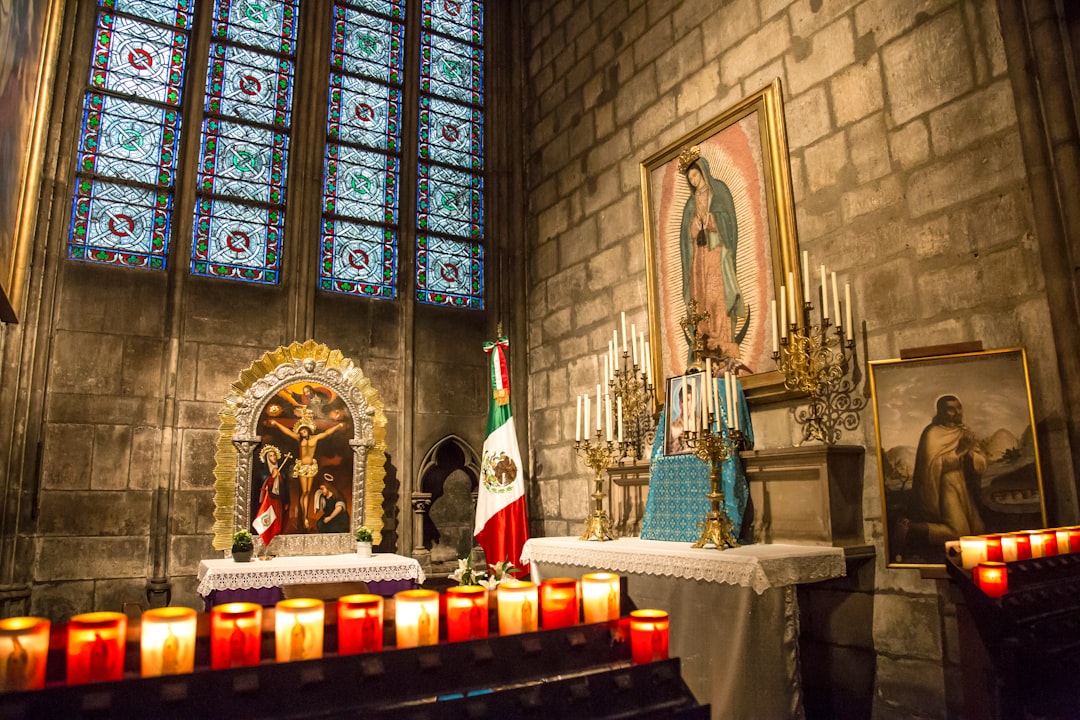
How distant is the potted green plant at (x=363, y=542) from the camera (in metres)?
5.74

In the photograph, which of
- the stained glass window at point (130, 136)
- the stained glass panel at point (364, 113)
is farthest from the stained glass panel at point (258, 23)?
the stained glass panel at point (364, 113)

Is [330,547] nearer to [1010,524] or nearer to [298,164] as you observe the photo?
[298,164]

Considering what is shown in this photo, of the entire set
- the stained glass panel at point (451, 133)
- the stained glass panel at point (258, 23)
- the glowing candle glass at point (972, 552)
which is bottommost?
the glowing candle glass at point (972, 552)

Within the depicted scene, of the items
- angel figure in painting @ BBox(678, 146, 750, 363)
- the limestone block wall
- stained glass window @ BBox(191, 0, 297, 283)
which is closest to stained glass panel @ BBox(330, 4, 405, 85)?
stained glass window @ BBox(191, 0, 297, 283)

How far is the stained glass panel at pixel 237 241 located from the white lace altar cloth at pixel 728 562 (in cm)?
423

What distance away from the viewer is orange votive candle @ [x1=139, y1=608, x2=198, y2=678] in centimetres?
189

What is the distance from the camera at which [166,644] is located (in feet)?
6.24

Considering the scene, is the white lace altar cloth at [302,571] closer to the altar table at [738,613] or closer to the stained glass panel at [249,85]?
the altar table at [738,613]

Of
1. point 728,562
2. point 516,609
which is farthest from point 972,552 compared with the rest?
point 516,609

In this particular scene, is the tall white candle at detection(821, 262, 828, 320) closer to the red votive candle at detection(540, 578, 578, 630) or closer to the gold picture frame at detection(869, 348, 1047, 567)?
the gold picture frame at detection(869, 348, 1047, 567)

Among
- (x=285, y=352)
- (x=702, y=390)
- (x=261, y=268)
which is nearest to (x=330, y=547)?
(x=285, y=352)

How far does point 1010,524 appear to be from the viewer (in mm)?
3578

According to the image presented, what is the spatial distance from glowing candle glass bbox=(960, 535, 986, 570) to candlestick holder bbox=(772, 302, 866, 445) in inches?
55.7

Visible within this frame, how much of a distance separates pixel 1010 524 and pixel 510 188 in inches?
236
